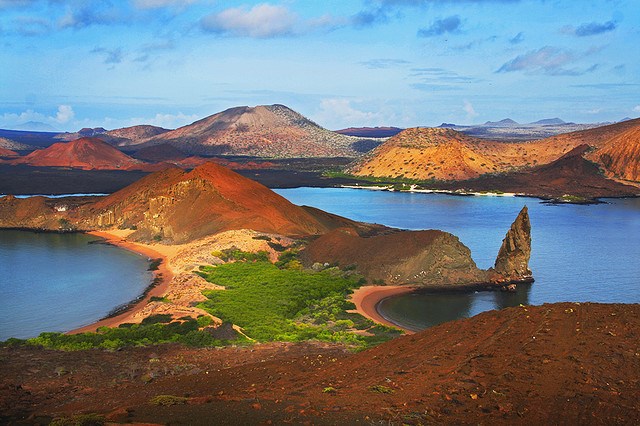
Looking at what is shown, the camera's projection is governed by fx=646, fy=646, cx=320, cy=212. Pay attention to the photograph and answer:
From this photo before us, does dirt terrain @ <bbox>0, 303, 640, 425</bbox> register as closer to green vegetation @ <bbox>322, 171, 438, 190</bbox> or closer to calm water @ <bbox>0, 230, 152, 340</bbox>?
calm water @ <bbox>0, 230, 152, 340</bbox>

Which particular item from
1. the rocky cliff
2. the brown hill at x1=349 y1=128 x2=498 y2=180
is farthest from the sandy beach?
the brown hill at x1=349 y1=128 x2=498 y2=180

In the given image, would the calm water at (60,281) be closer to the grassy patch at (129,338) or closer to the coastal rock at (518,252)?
the grassy patch at (129,338)

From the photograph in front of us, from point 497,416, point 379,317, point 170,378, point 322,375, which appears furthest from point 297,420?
point 379,317

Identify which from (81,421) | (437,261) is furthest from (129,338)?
(437,261)

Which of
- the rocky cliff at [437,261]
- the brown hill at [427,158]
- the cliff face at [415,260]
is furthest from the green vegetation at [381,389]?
the brown hill at [427,158]

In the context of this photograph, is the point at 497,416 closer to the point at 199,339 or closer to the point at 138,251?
the point at 199,339

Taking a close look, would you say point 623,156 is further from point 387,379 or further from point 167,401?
point 167,401
